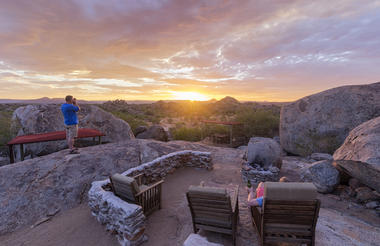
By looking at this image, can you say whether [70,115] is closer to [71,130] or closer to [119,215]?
[71,130]

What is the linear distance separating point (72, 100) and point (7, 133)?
7044 millimetres

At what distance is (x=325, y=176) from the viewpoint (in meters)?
5.20

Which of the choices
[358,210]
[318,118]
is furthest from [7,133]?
[318,118]

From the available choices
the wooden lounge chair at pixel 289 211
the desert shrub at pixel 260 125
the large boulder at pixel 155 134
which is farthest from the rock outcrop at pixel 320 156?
the large boulder at pixel 155 134

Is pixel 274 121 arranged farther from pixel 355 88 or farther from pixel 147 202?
pixel 147 202

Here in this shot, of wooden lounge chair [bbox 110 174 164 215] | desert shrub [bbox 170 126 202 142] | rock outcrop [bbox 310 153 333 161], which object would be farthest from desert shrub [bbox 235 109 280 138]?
A: wooden lounge chair [bbox 110 174 164 215]

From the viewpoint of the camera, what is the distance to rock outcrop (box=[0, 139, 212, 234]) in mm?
4344

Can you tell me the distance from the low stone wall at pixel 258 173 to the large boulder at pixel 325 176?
1.01 metres

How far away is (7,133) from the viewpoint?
9.77m

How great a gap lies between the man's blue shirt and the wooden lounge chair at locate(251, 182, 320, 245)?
6.24 meters

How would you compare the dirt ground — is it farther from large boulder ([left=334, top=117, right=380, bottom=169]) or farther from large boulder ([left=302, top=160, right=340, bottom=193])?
large boulder ([left=334, top=117, right=380, bottom=169])

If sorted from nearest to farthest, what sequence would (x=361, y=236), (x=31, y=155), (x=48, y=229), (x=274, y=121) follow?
(x=361, y=236), (x=48, y=229), (x=31, y=155), (x=274, y=121)

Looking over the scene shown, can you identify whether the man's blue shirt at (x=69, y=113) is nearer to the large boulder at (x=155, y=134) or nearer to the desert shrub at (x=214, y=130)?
the large boulder at (x=155, y=134)

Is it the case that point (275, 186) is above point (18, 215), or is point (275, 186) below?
above
